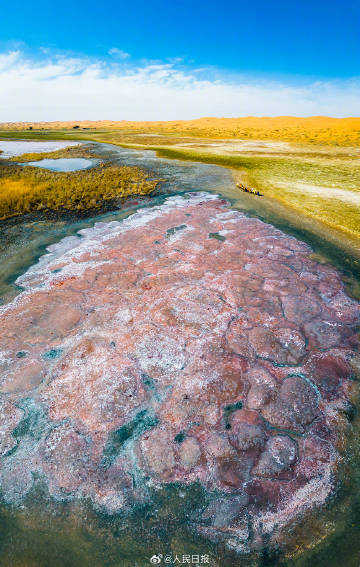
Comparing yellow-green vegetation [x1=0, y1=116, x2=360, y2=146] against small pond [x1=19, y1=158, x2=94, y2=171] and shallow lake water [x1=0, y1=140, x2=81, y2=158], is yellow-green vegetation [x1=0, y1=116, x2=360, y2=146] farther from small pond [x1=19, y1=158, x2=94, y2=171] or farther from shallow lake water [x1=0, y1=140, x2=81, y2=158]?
small pond [x1=19, y1=158, x2=94, y2=171]

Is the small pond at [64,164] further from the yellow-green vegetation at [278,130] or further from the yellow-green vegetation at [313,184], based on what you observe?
the yellow-green vegetation at [278,130]

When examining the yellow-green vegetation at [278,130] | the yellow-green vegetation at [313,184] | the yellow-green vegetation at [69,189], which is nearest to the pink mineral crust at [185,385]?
the yellow-green vegetation at [313,184]

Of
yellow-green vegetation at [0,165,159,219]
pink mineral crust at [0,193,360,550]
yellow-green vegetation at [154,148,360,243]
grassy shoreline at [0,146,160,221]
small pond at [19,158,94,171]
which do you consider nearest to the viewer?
pink mineral crust at [0,193,360,550]

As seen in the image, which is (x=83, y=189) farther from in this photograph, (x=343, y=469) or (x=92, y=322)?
(x=343, y=469)

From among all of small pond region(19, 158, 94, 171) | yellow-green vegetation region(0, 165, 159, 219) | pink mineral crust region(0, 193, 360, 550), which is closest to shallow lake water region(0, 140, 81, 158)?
small pond region(19, 158, 94, 171)

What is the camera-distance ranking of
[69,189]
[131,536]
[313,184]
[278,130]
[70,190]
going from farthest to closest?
[278,130], [313,184], [69,189], [70,190], [131,536]

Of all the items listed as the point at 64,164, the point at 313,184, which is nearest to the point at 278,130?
the point at 64,164

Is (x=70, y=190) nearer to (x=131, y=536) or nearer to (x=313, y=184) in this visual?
(x=313, y=184)
